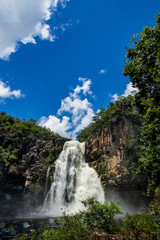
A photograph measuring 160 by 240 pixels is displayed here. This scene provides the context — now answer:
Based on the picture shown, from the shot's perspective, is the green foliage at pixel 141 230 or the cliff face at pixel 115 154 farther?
the cliff face at pixel 115 154

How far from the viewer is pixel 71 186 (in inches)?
1073

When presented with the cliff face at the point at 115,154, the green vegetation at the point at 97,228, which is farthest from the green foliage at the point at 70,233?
the cliff face at the point at 115,154

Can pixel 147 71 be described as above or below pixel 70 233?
above

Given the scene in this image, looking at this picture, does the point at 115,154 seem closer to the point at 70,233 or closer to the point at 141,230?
the point at 141,230

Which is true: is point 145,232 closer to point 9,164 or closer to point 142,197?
point 142,197

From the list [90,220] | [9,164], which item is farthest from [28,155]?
[90,220]

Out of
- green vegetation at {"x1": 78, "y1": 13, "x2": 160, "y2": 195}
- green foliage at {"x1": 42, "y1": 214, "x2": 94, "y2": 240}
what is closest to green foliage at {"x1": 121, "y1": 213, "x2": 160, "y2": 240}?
green foliage at {"x1": 42, "y1": 214, "x2": 94, "y2": 240}

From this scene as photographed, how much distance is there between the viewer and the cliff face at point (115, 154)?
25.5m

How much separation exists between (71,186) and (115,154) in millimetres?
9399

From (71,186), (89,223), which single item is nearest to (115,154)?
(71,186)

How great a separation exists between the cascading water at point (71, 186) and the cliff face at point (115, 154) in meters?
1.95

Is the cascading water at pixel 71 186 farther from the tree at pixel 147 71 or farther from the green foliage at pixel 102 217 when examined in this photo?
the green foliage at pixel 102 217

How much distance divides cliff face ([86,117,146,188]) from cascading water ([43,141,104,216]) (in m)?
1.95

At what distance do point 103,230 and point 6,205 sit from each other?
82.2 feet
